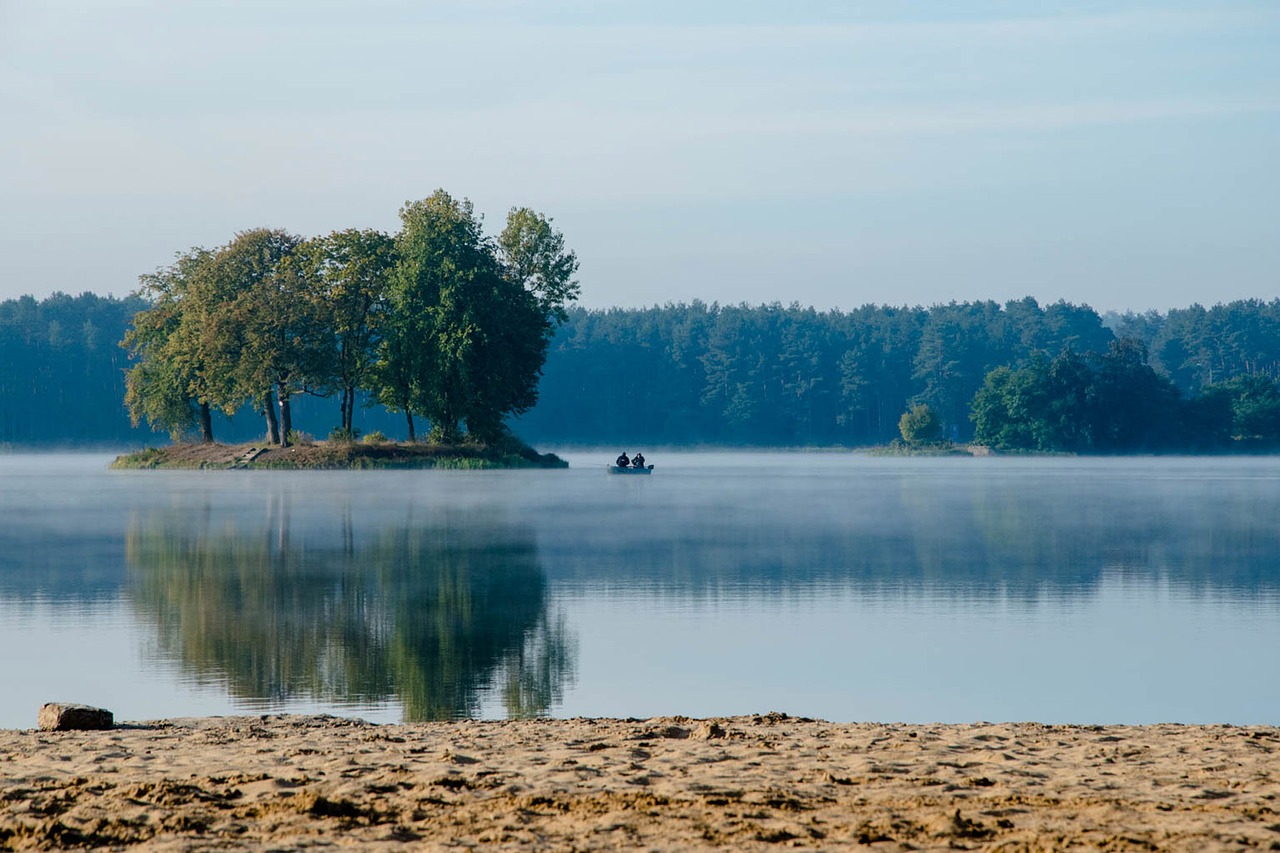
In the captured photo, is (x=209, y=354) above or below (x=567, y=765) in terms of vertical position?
Answer: above

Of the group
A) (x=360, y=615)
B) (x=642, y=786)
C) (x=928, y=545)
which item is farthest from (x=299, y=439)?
(x=642, y=786)

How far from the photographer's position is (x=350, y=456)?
81188 mm

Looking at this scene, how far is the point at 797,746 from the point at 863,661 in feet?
16.8

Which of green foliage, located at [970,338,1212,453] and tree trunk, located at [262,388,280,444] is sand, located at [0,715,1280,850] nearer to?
tree trunk, located at [262,388,280,444]

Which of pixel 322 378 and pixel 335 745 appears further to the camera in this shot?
pixel 322 378

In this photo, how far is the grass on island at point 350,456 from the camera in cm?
8144

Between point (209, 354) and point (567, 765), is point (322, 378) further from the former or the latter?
Answer: point (567, 765)

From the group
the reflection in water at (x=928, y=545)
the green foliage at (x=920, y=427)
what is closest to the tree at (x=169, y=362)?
the reflection in water at (x=928, y=545)

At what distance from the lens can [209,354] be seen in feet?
265

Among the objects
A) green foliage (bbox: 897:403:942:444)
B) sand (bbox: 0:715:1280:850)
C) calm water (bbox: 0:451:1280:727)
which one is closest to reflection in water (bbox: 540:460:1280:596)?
calm water (bbox: 0:451:1280:727)

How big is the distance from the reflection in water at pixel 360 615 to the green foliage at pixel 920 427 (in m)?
114

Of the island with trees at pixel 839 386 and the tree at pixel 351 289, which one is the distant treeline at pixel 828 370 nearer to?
the island with trees at pixel 839 386

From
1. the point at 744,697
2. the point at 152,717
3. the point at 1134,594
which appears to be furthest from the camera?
the point at 1134,594

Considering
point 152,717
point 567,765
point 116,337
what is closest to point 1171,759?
point 567,765
